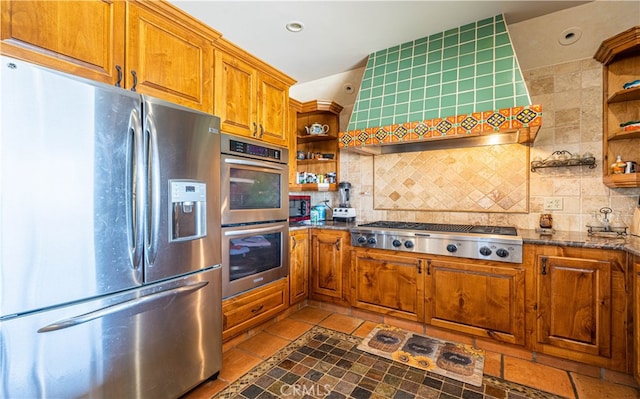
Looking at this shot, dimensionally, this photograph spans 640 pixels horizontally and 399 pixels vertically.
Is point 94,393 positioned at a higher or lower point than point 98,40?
lower

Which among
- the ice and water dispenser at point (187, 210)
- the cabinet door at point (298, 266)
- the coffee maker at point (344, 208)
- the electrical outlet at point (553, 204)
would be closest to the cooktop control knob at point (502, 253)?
the electrical outlet at point (553, 204)

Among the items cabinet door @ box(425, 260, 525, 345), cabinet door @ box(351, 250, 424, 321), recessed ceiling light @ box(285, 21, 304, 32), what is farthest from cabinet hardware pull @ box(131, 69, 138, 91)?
cabinet door @ box(425, 260, 525, 345)

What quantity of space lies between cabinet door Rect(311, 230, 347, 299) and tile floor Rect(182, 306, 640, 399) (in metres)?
0.35

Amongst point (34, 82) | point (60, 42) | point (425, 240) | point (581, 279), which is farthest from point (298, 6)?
point (581, 279)

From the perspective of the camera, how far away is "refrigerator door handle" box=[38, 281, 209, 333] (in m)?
1.17

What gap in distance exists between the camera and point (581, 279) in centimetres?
190

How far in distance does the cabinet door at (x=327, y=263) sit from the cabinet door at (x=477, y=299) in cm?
84

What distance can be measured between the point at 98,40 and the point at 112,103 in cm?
41

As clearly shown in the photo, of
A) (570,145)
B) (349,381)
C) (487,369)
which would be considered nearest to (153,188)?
(349,381)

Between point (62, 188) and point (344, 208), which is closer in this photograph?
point (62, 188)

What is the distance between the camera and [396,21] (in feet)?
7.88

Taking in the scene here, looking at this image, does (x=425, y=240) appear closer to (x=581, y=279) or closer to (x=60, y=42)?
(x=581, y=279)

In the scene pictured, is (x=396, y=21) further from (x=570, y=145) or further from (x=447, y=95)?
(x=570, y=145)

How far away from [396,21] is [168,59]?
1822mm
